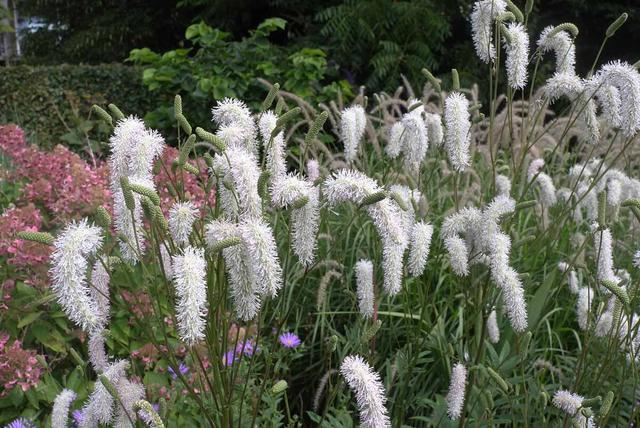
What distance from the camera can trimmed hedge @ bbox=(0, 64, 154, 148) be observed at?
833 cm

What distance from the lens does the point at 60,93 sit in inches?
337

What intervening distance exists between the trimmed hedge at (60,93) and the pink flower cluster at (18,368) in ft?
19.4

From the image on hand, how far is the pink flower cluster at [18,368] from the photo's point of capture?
2439 mm

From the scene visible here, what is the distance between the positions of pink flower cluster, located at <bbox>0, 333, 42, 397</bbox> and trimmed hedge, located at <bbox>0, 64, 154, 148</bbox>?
5911 millimetres

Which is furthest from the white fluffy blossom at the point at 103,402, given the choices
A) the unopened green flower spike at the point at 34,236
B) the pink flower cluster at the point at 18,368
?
the pink flower cluster at the point at 18,368

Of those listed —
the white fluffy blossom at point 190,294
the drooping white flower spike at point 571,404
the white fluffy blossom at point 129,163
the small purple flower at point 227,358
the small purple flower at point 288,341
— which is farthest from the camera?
the small purple flower at point 288,341

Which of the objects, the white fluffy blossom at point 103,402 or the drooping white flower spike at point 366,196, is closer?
the drooping white flower spike at point 366,196

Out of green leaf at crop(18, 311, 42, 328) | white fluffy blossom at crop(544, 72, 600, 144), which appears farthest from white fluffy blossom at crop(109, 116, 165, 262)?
white fluffy blossom at crop(544, 72, 600, 144)

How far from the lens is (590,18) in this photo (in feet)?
34.7

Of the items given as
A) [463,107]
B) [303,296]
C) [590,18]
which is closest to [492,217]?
[463,107]

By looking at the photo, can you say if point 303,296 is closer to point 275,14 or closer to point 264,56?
point 264,56

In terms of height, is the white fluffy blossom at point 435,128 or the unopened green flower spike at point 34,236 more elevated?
the white fluffy blossom at point 435,128

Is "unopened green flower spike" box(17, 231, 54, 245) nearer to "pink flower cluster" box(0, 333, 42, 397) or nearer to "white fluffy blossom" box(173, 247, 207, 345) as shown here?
"white fluffy blossom" box(173, 247, 207, 345)

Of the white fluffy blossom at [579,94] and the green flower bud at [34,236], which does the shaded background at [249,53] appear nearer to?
the white fluffy blossom at [579,94]
